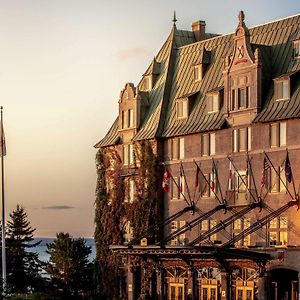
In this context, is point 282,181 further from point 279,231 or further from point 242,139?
point 242,139

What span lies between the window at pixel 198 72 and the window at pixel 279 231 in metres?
15.8

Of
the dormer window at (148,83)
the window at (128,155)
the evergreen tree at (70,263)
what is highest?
the dormer window at (148,83)

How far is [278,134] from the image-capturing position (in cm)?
8756

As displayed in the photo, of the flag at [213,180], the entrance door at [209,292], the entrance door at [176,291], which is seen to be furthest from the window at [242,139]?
the entrance door at [176,291]

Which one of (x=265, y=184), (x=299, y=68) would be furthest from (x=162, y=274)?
(x=299, y=68)

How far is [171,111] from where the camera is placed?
328ft

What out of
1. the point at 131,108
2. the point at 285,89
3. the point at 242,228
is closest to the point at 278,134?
the point at 285,89

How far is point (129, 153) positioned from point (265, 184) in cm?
1783

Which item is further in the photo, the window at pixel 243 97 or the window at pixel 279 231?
the window at pixel 243 97

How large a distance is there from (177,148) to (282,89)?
12.7 metres

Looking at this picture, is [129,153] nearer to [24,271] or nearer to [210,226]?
[210,226]

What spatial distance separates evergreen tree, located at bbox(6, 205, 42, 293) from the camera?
378 ft

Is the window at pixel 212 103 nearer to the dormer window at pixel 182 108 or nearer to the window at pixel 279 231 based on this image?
the dormer window at pixel 182 108

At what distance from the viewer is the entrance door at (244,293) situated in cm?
8738
